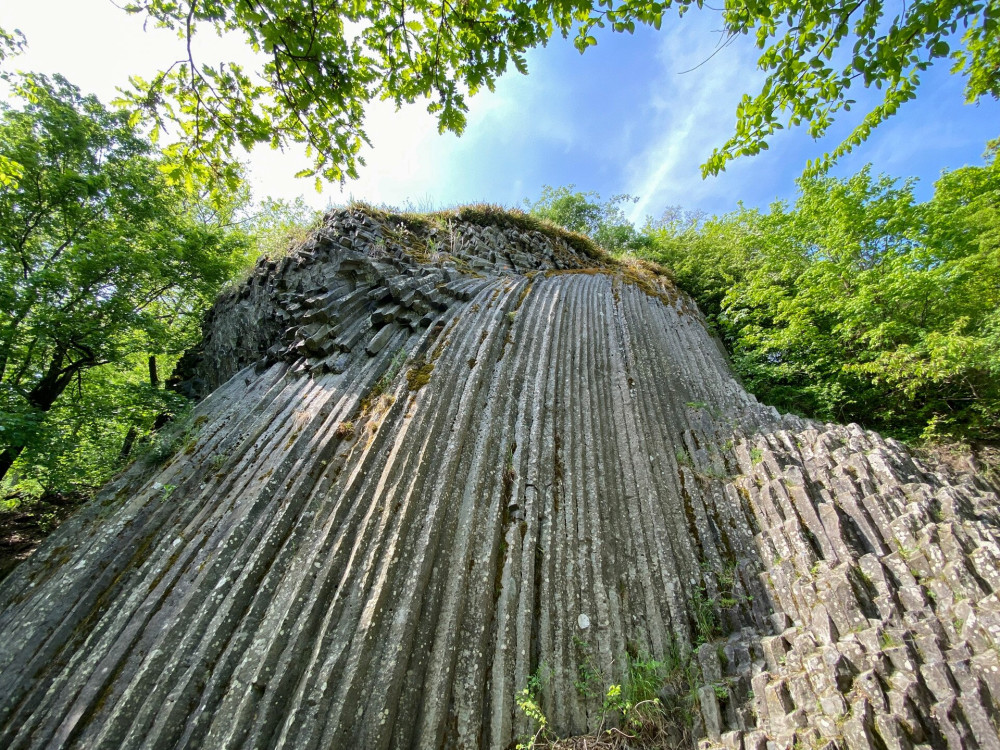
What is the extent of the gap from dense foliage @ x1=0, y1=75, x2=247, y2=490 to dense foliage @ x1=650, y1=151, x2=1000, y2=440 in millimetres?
15031

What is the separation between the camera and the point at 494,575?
432 cm

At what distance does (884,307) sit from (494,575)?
1116 cm

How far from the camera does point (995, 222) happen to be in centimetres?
897

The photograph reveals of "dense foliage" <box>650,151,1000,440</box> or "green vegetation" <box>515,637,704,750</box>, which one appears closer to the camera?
"green vegetation" <box>515,637,704,750</box>

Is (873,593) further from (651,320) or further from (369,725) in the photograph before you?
(651,320)

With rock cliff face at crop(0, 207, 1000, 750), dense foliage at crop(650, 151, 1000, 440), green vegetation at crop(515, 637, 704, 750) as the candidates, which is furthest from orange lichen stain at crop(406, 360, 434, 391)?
dense foliage at crop(650, 151, 1000, 440)

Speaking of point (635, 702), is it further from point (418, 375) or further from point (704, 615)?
point (418, 375)

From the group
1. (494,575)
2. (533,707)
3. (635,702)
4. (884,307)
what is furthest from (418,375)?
(884,307)

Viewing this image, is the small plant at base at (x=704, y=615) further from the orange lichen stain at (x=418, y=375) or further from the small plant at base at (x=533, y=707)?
the orange lichen stain at (x=418, y=375)

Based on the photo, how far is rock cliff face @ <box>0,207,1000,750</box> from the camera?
309 centimetres

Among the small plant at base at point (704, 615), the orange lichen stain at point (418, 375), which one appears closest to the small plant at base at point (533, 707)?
Result: the small plant at base at point (704, 615)

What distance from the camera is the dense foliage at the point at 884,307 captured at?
8570mm

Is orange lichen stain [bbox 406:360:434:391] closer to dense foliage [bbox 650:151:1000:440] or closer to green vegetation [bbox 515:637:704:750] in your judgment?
green vegetation [bbox 515:637:704:750]

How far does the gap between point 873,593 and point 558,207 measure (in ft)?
75.2
